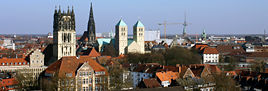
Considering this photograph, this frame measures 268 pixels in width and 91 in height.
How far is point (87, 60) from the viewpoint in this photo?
6512 centimetres

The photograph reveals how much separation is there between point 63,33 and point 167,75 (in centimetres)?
3461

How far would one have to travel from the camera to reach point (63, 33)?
96.9 meters

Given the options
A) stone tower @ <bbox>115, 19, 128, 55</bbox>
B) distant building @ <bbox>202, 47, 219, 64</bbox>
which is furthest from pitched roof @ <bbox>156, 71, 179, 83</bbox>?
stone tower @ <bbox>115, 19, 128, 55</bbox>

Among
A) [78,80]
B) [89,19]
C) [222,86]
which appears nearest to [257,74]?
[222,86]

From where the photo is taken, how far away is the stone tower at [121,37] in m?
128

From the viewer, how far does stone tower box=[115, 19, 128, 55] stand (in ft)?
421

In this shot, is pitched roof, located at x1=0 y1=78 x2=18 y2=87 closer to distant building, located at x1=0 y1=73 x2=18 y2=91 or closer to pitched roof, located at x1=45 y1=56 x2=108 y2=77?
distant building, located at x1=0 y1=73 x2=18 y2=91

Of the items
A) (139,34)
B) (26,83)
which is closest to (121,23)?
(139,34)

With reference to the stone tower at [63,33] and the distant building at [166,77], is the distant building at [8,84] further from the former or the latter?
the stone tower at [63,33]

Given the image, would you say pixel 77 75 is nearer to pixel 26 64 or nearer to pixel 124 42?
pixel 26 64

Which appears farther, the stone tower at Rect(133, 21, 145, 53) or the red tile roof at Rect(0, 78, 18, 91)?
the stone tower at Rect(133, 21, 145, 53)

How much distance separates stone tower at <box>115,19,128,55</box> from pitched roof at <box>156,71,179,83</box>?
57934 mm

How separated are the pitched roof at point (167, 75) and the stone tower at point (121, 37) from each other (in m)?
57.9

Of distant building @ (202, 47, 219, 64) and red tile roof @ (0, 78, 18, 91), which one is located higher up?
distant building @ (202, 47, 219, 64)
